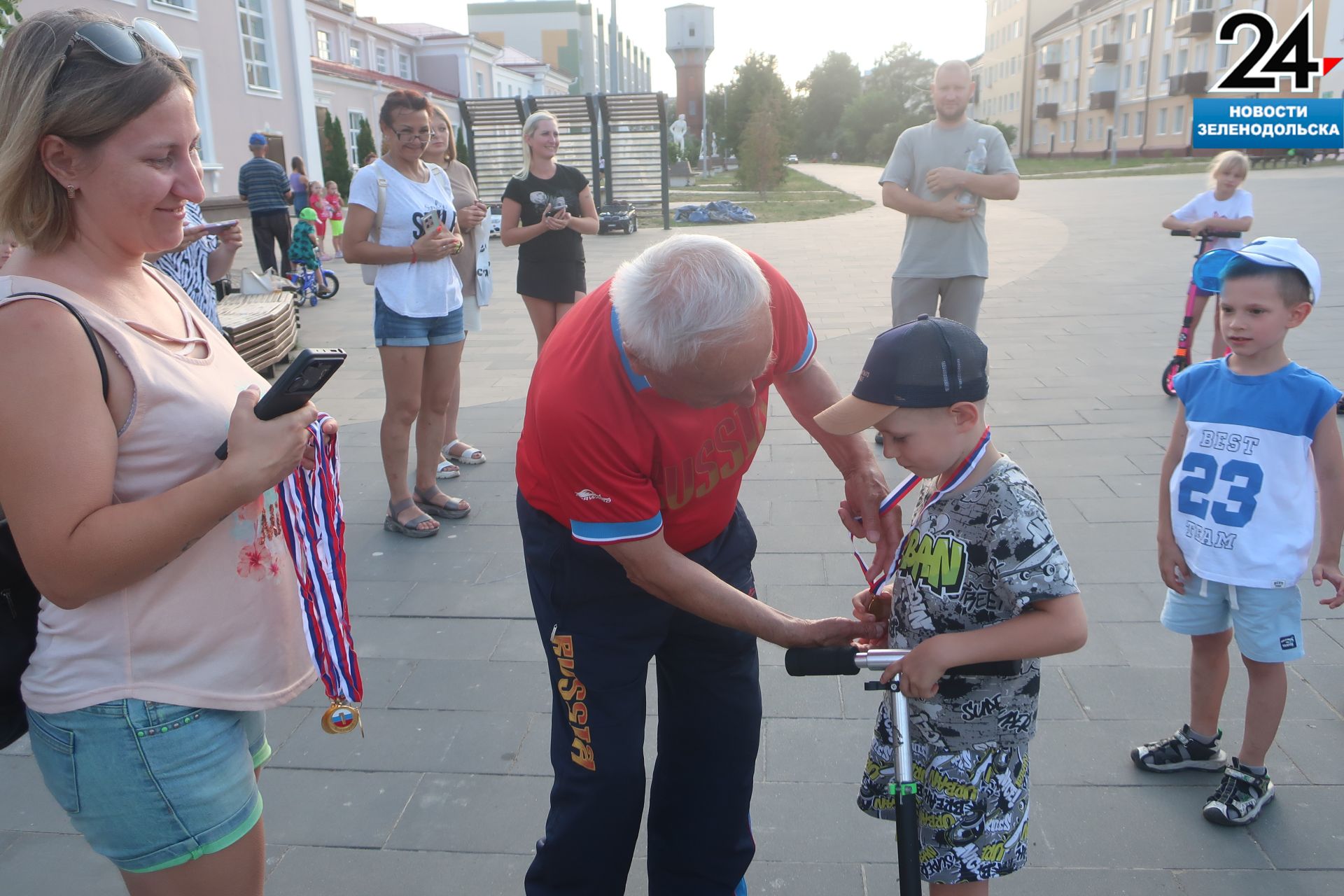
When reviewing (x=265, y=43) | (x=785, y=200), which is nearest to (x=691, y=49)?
(x=785, y=200)

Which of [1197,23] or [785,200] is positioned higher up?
[1197,23]

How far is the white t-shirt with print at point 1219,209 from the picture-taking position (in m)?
6.78

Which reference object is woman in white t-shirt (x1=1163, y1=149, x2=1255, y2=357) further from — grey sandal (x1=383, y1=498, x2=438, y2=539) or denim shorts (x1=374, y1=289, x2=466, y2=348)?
grey sandal (x1=383, y1=498, x2=438, y2=539)

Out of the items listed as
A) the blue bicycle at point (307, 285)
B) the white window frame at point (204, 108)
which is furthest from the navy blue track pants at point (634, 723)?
the white window frame at point (204, 108)

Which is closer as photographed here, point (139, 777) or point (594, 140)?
point (139, 777)

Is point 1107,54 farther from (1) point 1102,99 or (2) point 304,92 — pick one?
(2) point 304,92

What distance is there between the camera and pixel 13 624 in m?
1.49

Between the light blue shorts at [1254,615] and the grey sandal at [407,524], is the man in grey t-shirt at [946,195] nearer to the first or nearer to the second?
the grey sandal at [407,524]

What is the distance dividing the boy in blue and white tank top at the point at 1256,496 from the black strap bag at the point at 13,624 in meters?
2.61

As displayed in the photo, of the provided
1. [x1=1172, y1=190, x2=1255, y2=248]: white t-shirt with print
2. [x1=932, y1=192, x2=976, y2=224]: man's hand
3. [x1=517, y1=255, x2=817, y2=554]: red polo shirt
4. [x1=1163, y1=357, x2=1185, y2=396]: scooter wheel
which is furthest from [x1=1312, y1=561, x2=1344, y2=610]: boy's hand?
[x1=1172, y1=190, x2=1255, y2=248]: white t-shirt with print

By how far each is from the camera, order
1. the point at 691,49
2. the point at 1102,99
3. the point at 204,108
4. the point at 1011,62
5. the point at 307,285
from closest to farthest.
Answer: the point at 307,285, the point at 204,108, the point at 1102,99, the point at 1011,62, the point at 691,49

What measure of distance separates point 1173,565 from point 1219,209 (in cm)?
516

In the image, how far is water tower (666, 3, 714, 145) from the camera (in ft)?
319

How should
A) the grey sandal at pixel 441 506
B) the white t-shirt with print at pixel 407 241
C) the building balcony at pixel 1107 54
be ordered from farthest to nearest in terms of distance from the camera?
the building balcony at pixel 1107 54, the grey sandal at pixel 441 506, the white t-shirt with print at pixel 407 241
